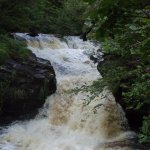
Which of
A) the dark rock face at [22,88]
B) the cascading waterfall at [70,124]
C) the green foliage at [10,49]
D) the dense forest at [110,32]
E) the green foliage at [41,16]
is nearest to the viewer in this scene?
the dense forest at [110,32]

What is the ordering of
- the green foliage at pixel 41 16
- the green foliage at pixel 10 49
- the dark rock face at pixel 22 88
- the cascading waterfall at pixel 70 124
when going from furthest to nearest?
1. the green foliage at pixel 41 16
2. the green foliage at pixel 10 49
3. the dark rock face at pixel 22 88
4. the cascading waterfall at pixel 70 124

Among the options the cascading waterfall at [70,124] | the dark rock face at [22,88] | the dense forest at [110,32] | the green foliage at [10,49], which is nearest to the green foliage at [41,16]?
the dense forest at [110,32]

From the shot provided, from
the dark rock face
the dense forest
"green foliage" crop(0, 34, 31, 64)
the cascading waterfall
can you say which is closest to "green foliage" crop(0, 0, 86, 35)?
the dense forest

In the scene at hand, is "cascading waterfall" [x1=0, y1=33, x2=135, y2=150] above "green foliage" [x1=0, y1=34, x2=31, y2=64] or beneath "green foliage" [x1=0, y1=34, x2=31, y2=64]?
beneath

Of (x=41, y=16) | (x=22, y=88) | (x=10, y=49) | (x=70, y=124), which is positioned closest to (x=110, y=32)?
(x=70, y=124)

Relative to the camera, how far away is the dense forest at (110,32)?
3076mm

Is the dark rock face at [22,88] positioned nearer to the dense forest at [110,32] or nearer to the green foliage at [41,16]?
the dense forest at [110,32]

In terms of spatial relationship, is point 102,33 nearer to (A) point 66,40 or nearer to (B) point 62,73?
(B) point 62,73

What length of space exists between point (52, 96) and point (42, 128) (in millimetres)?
1518

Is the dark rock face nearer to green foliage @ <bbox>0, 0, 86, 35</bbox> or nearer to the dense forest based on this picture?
the dense forest

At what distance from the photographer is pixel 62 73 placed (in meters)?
14.2

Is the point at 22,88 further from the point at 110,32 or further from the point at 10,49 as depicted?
the point at 110,32

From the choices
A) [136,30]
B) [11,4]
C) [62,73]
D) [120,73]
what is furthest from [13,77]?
[136,30]

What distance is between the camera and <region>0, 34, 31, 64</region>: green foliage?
41.0 feet
